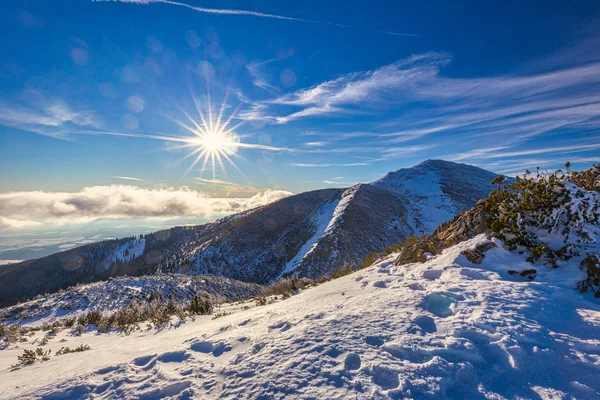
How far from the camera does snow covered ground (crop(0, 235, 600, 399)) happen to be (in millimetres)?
3139

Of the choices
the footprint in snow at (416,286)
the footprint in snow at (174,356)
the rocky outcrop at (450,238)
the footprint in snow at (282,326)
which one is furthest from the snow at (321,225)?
the footprint in snow at (174,356)

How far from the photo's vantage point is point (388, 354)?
11.9 ft

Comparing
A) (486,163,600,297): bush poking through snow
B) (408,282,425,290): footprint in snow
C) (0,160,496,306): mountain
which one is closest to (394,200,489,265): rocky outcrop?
(486,163,600,297): bush poking through snow

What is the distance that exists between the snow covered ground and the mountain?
91.7 feet

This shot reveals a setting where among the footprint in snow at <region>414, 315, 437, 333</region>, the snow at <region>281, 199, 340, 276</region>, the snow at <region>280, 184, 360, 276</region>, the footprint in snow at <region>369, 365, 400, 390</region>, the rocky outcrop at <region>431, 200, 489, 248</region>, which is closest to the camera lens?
the footprint in snow at <region>369, 365, 400, 390</region>

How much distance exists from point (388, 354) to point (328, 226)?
137 feet

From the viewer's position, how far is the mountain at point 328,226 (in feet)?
129

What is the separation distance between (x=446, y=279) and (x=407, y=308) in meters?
2.05

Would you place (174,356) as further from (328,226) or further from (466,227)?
(328,226)

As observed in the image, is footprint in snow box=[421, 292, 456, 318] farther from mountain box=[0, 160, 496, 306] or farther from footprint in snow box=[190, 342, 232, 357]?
mountain box=[0, 160, 496, 306]

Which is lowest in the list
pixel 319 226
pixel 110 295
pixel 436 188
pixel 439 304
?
pixel 110 295

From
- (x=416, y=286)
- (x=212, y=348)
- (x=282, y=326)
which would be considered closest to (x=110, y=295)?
(x=212, y=348)

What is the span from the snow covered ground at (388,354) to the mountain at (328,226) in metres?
27.9

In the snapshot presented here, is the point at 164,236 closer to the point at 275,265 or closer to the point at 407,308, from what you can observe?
the point at 275,265
